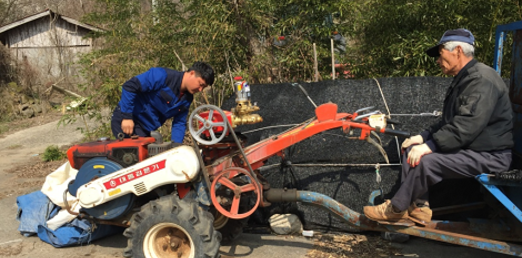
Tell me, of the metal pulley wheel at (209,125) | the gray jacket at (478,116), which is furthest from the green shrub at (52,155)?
the gray jacket at (478,116)

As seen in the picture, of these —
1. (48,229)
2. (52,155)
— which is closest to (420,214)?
(48,229)

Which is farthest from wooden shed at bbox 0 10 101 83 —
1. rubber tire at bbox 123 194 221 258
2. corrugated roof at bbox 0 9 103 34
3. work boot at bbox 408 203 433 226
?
work boot at bbox 408 203 433 226

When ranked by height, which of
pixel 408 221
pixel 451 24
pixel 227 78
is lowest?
pixel 408 221

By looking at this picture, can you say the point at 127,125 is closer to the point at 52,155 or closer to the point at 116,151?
the point at 116,151

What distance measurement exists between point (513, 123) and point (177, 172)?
8.92ft

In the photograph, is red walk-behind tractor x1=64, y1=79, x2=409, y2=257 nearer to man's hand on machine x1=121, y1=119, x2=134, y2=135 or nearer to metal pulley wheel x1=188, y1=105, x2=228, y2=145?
metal pulley wheel x1=188, y1=105, x2=228, y2=145

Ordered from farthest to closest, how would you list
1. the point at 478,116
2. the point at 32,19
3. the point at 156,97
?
the point at 32,19 < the point at 156,97 < the point at 478,116

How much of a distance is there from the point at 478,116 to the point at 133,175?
8.63 ft

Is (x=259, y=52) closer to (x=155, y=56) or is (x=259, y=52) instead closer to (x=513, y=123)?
(x=155, y=56)

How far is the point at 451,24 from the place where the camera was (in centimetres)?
608

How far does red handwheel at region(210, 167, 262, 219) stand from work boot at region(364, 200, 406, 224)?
88 centimetres

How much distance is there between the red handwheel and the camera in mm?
3600

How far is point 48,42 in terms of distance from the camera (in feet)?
55.4

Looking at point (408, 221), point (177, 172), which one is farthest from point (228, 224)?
point (408, 221)
